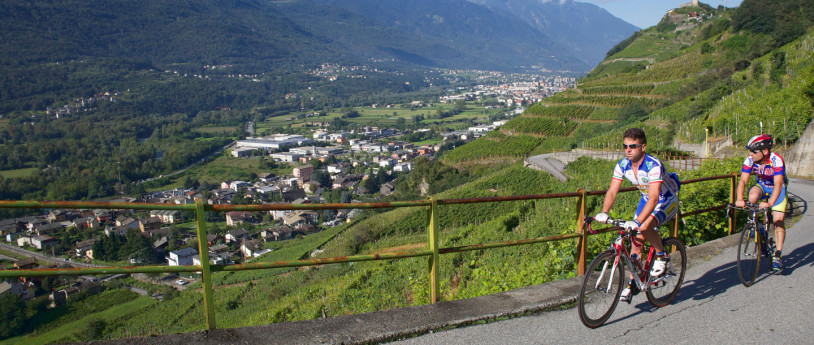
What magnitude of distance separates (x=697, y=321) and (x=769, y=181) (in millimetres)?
2520

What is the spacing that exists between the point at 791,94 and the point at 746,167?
1694 cm

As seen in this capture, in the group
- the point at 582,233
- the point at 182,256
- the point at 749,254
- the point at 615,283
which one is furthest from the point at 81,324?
the point at 749,254

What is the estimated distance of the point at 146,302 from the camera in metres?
9.84

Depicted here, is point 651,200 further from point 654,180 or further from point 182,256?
point 182,256

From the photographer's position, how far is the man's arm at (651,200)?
171 inches

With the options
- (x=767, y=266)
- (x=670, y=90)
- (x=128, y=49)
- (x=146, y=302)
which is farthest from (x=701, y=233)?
(x=128, y=49)

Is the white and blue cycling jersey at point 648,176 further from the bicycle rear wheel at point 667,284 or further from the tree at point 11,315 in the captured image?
the tree at point 11,315

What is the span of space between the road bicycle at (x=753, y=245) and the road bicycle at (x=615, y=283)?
106 centimetres

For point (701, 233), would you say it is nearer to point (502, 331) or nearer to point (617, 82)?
point (502, 331)

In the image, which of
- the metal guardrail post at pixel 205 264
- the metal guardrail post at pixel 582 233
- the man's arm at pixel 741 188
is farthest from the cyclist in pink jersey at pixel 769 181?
the metal guardrail post at pixel 205 264

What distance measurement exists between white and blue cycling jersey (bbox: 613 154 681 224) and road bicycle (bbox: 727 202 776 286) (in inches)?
54.5

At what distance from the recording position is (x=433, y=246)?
4.62m

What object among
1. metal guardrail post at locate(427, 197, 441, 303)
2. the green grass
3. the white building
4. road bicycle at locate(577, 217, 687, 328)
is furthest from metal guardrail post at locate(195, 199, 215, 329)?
road bicycle at locate(577, 217, 687, 328)

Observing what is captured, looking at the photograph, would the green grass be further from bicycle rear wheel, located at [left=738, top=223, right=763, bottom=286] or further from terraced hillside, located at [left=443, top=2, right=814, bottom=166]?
terraced hillside, located at [left=443, top=2, right=814, bottom=166]
